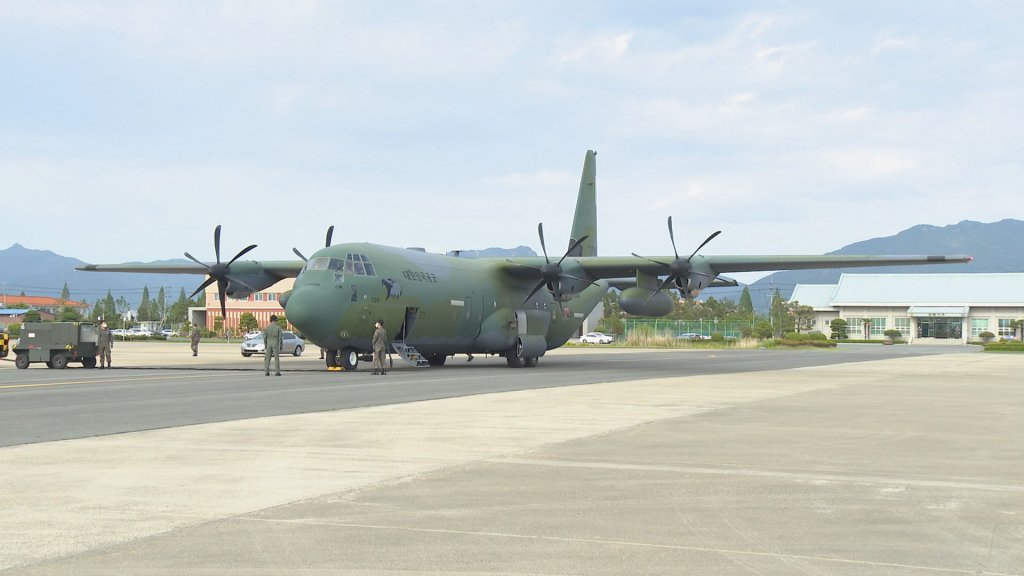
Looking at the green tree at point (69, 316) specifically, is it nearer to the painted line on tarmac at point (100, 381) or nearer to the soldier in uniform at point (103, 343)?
the soldier in uniform at point (103, 343)

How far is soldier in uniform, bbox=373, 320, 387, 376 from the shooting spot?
28.2m

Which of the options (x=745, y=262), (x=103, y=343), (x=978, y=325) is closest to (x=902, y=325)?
(x=978, y=325)

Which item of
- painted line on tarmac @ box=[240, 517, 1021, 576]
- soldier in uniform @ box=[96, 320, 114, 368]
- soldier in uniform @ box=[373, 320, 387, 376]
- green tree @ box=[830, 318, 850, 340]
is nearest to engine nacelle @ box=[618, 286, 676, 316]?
soldier in uniform @ box=[373, 320, 387, 376]

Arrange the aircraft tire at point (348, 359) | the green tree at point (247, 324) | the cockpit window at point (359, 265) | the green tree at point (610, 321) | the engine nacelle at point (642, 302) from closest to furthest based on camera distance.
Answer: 1. the cockpit window at point (359, 265)
2. the aircraft tire at point (348, 359)
3. the engine nacelle at point (642, 302)
4. the green tree at point (610, 321)
5. the green tree at point (247, 324)

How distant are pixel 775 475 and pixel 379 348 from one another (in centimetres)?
2029

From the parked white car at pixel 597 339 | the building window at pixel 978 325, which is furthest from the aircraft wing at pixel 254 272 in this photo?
the building window at pixel 978 325

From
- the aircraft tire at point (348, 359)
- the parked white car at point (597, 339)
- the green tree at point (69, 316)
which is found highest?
the green tree at point (69, 316)

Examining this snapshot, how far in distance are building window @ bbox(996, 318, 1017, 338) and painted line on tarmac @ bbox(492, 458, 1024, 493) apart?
10669 centimetres

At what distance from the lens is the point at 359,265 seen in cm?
2936

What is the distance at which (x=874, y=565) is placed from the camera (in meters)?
5.90

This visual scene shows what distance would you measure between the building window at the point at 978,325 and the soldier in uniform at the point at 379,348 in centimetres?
9648

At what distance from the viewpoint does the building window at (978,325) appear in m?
107

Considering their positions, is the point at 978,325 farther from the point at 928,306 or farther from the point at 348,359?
the point at 348,359

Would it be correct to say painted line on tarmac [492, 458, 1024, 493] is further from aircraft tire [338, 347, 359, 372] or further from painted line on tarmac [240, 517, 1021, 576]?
aircraft tire [338, 347, 359, 372]
